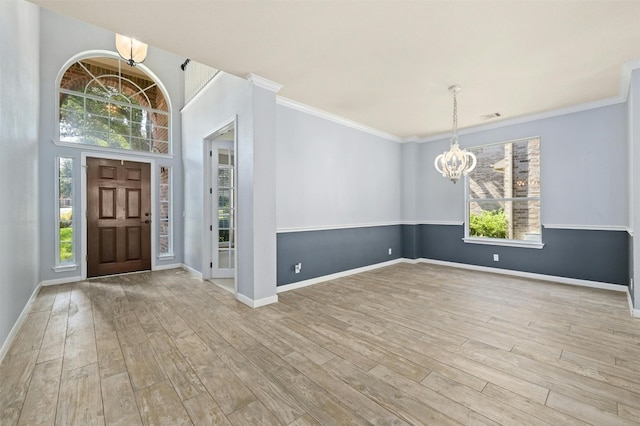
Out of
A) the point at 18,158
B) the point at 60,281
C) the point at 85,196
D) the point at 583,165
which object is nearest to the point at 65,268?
the point at 60,281

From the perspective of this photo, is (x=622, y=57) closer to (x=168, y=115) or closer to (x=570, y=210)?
(x=570, y=210)

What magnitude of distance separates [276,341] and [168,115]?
490 centimetres

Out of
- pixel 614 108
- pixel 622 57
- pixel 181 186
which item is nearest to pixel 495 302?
pixel 622 57

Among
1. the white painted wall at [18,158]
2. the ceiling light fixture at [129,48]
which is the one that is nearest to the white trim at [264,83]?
the ceiling light fixture at [129,48]

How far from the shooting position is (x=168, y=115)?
5.32 m

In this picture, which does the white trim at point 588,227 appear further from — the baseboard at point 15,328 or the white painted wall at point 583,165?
the baseboard at point 15,328

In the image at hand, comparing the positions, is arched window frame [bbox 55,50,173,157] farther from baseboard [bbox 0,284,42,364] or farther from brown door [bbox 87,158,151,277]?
baseboard [bbox 0,284,42,364]

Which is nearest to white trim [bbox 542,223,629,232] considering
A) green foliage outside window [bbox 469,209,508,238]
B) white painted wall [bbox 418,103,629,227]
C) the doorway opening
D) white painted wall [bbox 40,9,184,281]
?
white painted wall [bbox 418,103,629,227]

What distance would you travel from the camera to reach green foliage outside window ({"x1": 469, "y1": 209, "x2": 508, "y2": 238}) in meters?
4.96

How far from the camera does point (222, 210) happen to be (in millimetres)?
4594

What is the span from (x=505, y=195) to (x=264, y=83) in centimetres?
445

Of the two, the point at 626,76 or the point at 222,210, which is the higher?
the point at 626,76

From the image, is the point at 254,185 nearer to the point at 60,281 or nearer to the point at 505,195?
the point at 60,281

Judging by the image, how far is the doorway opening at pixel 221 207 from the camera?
451cm
